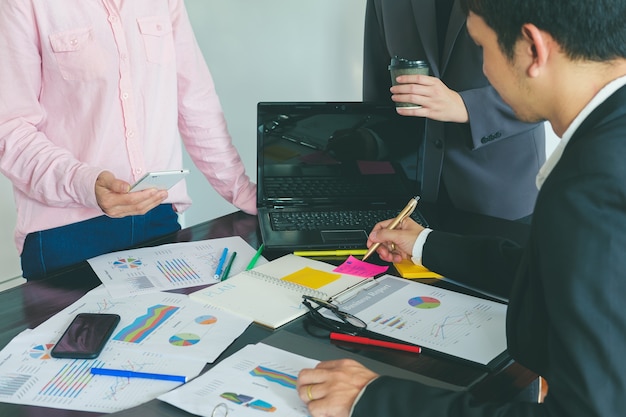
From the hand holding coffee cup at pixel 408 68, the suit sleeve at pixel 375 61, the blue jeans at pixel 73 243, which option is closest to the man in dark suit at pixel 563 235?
the hand holding coffee cup at pixel 408 68

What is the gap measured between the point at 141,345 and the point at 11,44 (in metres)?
0.76

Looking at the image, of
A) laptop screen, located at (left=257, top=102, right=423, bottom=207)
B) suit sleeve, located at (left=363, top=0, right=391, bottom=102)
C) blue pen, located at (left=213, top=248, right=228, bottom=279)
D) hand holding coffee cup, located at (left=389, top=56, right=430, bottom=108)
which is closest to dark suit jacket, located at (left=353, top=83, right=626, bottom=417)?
blue pen, located at (left=213, top=248, right=228, bottom=279)

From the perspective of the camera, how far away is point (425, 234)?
1411 millimetres

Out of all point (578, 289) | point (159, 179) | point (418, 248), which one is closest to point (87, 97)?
point (159, 179)

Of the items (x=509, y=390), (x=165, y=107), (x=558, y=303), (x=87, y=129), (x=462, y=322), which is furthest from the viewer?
(x=165, y=107)

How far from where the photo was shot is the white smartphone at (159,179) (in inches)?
53.8

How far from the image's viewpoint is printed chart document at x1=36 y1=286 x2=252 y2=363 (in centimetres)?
111

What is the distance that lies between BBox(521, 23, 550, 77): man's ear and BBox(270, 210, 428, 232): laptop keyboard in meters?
0.77

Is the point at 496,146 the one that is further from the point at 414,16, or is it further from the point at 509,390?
the point at 509,390

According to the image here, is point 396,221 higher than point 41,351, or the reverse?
point 396,221

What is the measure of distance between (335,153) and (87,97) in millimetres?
596

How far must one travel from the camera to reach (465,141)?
5.69 feet

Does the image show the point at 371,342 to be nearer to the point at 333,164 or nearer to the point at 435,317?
the point at 435,317

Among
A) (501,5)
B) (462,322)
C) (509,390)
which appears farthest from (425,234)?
(501,5)
